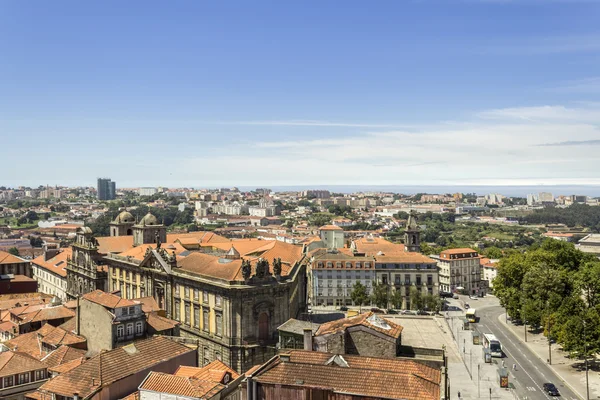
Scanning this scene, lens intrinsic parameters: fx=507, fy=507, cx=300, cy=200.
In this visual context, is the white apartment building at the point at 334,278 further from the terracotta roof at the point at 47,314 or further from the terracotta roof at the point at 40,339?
the terracotta roof at the point at 40,339

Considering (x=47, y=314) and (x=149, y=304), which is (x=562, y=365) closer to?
(x=149, y=304)

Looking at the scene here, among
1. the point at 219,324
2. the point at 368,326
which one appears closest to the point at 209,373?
the point at 368,326

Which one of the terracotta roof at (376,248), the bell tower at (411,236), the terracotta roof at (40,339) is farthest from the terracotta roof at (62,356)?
the bell tower at (411,236)

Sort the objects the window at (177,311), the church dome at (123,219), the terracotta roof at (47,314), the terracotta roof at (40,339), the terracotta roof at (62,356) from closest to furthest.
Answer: the terracotta roof at (62,356)
the terracotta roof at (40,339)
the terracotta roof at (47,314)
the window at (177,311)
the church dome at (123,219)

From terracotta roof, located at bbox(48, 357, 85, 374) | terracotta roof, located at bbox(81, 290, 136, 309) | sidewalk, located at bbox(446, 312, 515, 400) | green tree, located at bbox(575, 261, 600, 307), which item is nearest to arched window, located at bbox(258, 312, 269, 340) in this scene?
terracotta roof, located at bbox(81, 290, 136, 309)

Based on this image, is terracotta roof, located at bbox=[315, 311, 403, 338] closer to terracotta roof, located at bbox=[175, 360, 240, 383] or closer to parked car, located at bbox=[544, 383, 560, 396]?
terracotta roof, located at bbox=[175, 360, 240, 383]

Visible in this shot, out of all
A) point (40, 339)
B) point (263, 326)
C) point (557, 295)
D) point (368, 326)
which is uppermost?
point (368, 326)
